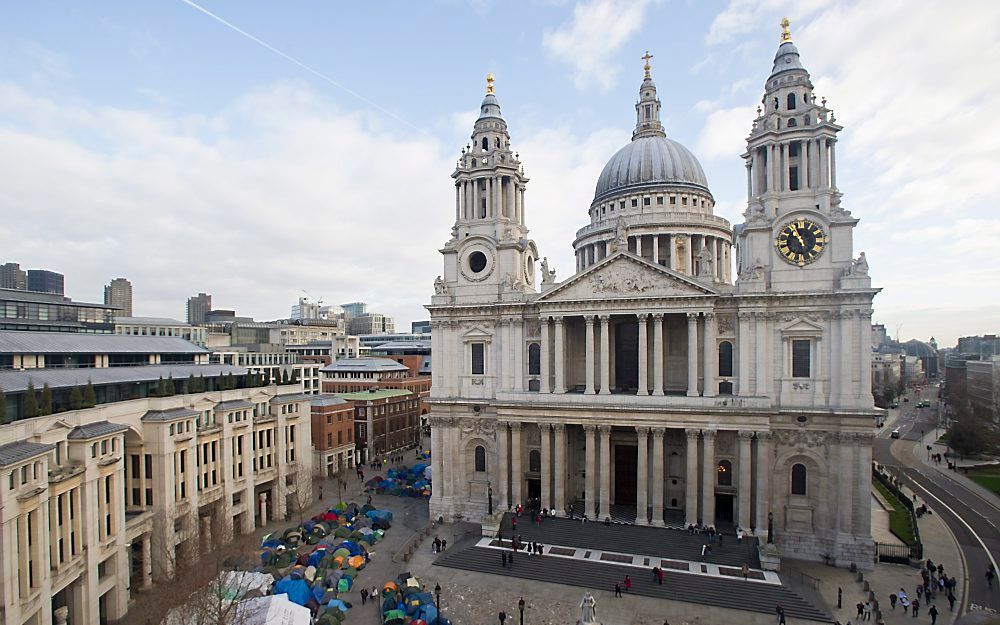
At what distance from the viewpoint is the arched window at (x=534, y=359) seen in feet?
160

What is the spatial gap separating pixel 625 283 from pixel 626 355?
890 centimetres

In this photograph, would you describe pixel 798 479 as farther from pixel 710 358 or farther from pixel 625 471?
pixel 625 471

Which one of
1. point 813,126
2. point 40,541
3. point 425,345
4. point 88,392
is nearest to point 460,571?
point 40,541

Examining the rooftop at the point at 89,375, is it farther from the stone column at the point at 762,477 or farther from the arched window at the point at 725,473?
the stone column at the point at 762,477

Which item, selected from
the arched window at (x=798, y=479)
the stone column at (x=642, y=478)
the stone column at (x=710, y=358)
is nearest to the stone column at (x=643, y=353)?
the stone column at (x=642, y=478)

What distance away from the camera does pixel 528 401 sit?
4644 cm

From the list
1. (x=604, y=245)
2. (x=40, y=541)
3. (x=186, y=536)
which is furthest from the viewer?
(x=604, y=245)

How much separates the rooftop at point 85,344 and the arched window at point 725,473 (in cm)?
5048

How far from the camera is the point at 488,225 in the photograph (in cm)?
5141

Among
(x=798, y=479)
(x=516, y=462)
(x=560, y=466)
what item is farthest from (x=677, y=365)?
(x=516, y=462)

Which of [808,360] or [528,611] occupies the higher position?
[808,360]

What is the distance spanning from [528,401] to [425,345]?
76258 mm

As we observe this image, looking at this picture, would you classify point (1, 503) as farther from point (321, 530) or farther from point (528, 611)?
point (528, 611)

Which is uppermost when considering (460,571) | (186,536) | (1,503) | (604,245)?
(604,245)
